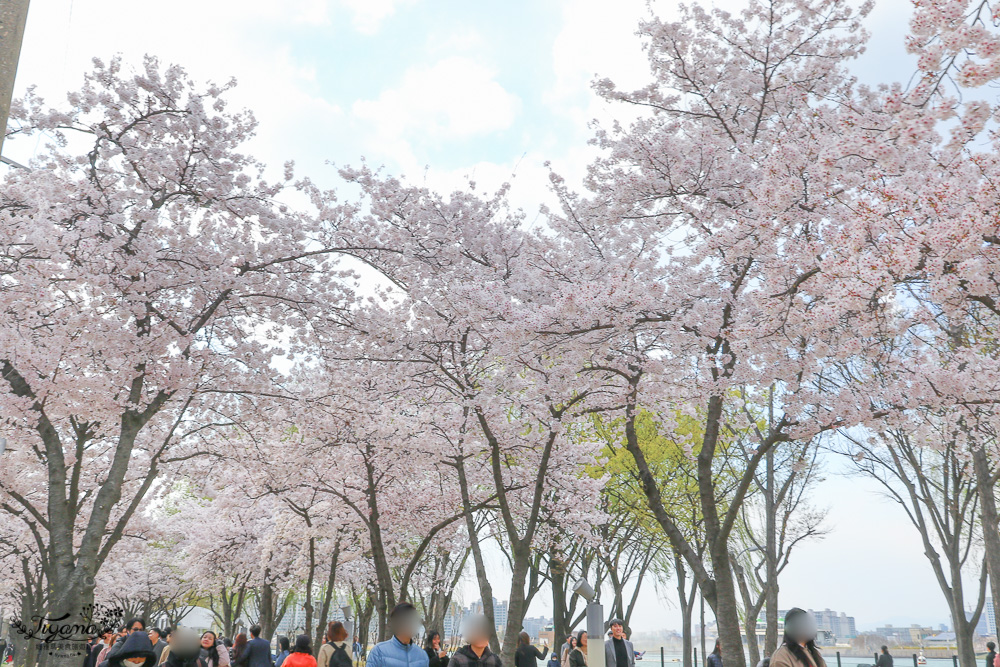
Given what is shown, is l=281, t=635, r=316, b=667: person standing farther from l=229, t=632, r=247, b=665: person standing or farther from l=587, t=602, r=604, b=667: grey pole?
l=587, t=602, r=604, b=667: grey pole

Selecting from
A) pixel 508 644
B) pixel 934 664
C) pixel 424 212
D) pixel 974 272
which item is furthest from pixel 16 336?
pixel 934 664

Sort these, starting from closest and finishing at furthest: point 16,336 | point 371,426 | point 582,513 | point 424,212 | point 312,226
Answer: point 16,336
point 312,226
point 424,212
point 371,426
point 582,513

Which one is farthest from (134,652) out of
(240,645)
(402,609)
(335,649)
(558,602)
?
(558,602)

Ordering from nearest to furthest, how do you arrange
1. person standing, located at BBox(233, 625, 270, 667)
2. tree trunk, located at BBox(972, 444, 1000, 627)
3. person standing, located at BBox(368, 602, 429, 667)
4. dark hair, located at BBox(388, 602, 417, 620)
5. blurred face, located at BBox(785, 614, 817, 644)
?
1. person standing, located at BBox(368, 602, 429, 667)
2. blurred face, located at BBox(785, 614, 817, 644)
3. dark hair, located at BBox(388, 602, 417, 620)
4. person standing, located at BBox(233, 625, 270, 667)
5. tree trunk, located at BBox(972, 444, 1000, 627)

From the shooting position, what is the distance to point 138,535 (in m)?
21.8

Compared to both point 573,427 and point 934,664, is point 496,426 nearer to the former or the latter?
point 573,427

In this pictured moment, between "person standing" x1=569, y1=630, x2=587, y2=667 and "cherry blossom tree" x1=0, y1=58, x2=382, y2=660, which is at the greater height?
"cherry blossom tree" x1=0, y1=58, x2=382, y2=660

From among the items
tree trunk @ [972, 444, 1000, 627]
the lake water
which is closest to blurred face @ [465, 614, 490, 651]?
tree trunk @ [972, 444, 1000, 627]

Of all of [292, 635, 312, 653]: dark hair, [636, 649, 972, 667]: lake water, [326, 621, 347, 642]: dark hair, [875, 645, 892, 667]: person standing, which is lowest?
[636, 649, 972, 667]: lake water

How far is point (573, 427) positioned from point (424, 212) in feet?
41.1

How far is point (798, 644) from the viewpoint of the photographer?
534cm

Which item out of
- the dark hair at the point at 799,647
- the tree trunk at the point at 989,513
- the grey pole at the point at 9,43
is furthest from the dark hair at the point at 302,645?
the tree trunk at the point at 989,513

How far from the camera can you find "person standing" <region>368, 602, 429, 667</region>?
5.21m

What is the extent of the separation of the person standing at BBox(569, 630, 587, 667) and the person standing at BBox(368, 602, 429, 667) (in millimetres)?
6286
